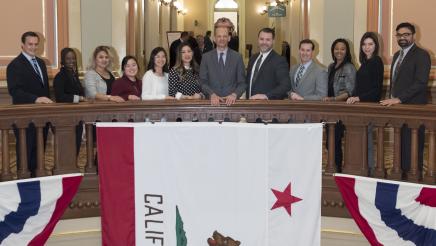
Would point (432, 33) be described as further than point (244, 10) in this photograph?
No

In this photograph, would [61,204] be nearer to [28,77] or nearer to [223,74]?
[28,77]

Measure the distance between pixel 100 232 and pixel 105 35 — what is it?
3.94m

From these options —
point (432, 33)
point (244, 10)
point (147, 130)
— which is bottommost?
point (147, 130)

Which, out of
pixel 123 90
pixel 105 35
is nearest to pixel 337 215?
pixel 123 90

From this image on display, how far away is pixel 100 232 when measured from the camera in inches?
214

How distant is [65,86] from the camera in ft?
20.2

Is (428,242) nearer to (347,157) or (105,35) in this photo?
(347,157)

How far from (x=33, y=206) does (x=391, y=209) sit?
9.42ft

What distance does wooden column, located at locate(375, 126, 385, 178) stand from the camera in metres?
4.94

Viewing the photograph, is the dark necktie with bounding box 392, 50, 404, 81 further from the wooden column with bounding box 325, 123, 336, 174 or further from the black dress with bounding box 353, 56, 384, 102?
the wooden column with bounding box 325, 123, 336, 174

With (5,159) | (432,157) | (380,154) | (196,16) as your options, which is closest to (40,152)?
(5,159)

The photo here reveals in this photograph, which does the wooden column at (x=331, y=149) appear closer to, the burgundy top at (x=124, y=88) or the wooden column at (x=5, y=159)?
the burgundy top at (x=124, y=88)

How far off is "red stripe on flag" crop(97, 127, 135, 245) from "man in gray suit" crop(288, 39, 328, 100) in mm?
1719

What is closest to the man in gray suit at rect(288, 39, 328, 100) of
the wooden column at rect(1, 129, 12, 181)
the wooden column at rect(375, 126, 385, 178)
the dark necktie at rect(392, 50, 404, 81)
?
the dark necktie at rect(392, 50, 404, 81)
